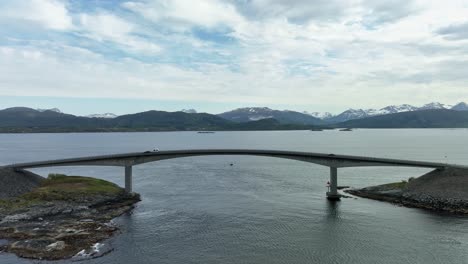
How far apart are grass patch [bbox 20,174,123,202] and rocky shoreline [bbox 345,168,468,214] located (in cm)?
6436

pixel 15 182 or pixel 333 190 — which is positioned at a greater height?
pixel 15 182

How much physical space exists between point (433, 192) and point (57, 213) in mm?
79212

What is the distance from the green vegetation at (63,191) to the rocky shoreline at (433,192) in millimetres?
64639

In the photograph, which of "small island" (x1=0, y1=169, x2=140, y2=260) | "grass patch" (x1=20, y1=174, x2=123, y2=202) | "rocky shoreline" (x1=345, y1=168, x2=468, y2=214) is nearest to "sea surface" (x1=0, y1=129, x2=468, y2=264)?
"small island" (x1=0, y1=169, x2=140, y2=260)

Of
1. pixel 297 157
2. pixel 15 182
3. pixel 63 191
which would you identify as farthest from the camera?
pixel 297 157

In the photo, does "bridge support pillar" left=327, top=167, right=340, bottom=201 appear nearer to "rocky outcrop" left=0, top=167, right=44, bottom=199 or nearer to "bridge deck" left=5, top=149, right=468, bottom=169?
"bridge deck" left=5, top=149, right=468, bottom=169

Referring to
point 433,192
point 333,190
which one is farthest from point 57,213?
point 433,192

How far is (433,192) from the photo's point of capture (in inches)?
3403

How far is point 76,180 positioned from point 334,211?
67.1 m

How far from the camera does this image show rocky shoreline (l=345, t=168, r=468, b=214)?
8044 cm

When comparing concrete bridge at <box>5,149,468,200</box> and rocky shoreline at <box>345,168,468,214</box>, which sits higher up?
concrete bridge at <box>5,149,468,200</box>

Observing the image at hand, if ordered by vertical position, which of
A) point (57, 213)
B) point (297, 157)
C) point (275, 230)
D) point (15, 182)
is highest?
point (297, 157)

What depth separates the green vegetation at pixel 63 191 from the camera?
3145 inches

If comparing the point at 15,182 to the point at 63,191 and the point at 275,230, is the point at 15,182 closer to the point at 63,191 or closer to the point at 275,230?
the point at 63,191
